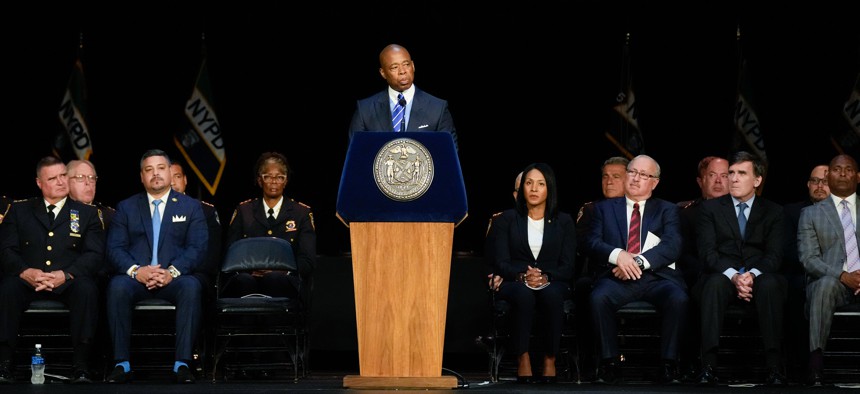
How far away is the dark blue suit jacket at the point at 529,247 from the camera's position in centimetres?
627

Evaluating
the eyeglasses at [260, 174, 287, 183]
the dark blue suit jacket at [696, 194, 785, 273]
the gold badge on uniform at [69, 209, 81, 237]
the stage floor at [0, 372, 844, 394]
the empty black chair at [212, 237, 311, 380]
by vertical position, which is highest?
the eyeglasses at [260, 174, 287, 183]

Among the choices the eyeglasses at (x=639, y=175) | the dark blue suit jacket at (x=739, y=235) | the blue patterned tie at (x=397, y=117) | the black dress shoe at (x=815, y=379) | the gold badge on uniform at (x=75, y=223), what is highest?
the blue patterned tie at (x=397, y=117)

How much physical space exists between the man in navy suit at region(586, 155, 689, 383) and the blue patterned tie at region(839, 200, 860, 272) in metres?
0.87

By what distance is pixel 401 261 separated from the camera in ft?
15.5

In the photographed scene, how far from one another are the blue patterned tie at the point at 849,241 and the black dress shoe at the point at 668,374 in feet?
3.64

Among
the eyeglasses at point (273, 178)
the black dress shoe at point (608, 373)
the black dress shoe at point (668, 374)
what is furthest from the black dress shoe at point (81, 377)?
the black dress shoe at point (668, 374)

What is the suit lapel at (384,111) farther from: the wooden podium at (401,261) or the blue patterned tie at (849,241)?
the blue patterned tie at (849,241)

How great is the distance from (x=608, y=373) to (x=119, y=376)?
245cm

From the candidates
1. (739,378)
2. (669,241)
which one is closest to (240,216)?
(669,241)

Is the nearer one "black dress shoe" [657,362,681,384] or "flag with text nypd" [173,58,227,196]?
"black dress shoe" [657,362,681,384]

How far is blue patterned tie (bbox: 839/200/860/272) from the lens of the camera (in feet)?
20.3

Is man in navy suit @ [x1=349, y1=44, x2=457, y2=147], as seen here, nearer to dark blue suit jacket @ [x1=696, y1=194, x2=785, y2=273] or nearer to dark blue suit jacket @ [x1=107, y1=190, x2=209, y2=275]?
dark blue suit jacket @ [x1=107, y1=190, x2=209, y2=275]

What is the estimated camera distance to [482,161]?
9.70 metres

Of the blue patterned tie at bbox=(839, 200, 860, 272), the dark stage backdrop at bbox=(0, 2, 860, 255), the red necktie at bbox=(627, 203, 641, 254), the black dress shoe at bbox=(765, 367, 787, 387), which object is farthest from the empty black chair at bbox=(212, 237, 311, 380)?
the blue patterned tie at bbox=(839, 200, 860, 272)
